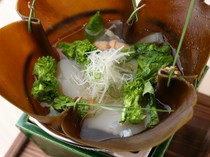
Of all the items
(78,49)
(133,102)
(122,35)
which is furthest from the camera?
(122,35)

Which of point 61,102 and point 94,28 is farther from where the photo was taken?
point 94,28

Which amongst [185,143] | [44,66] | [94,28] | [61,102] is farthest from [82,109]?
[185,143]

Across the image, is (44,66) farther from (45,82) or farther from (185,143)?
(185,143)

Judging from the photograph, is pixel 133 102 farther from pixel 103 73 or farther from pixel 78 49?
pixel 78 49

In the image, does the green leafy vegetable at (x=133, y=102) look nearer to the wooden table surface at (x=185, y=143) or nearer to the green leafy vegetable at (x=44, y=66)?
the green leafy vegetable at (x=44, y=66)

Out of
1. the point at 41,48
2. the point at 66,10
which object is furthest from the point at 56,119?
the point at 66,10

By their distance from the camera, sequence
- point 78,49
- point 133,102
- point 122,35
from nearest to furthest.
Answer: point 133,102, point 78,49, point 122,35

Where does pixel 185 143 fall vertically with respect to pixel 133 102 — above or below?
below
